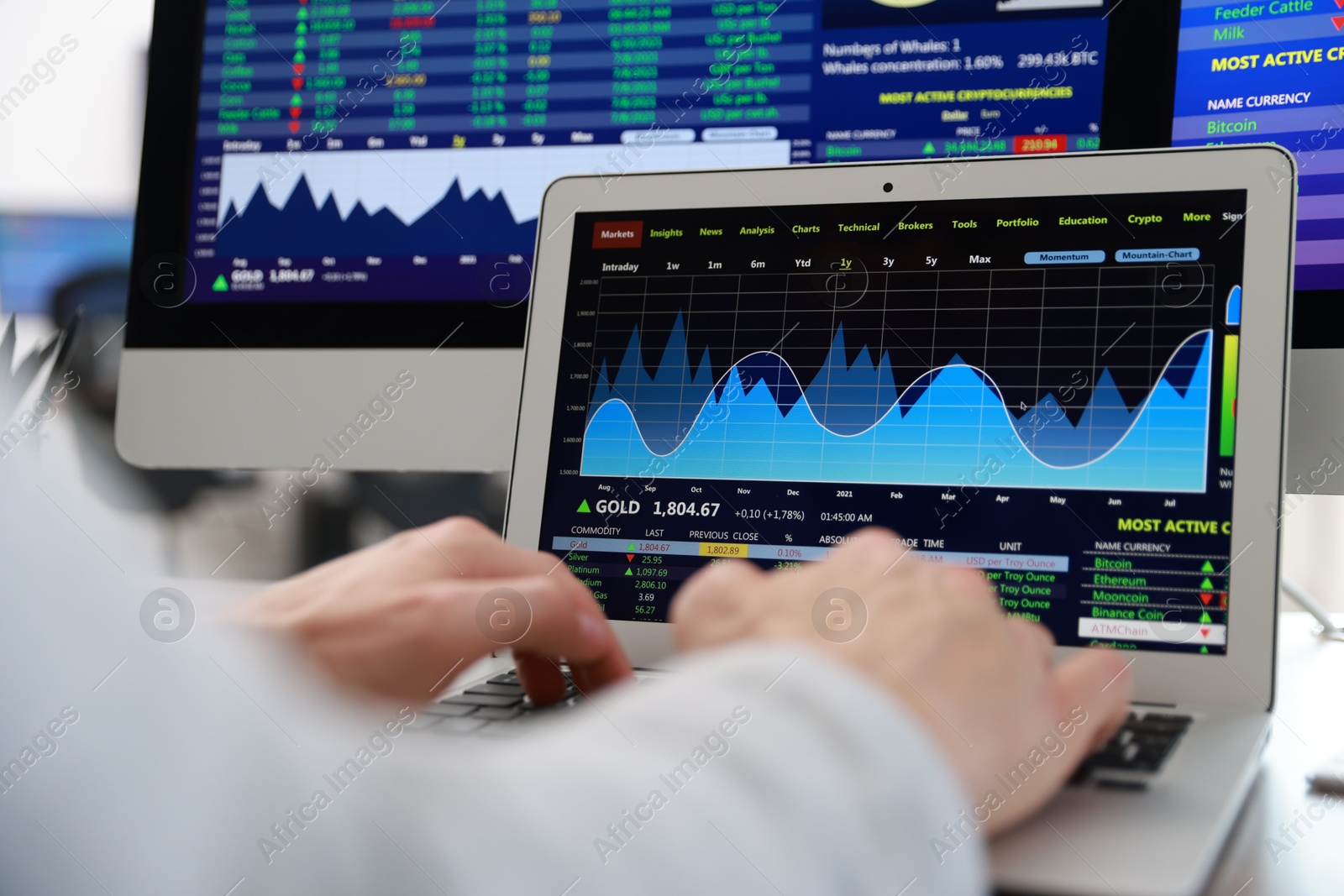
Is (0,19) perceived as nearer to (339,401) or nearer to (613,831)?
(339,401)

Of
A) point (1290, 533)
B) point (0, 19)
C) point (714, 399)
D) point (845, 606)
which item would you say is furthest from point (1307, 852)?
point (1290, 533)

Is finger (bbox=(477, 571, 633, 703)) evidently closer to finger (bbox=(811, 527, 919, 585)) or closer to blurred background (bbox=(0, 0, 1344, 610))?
finger (bbox=(811, 527, 919, 585))

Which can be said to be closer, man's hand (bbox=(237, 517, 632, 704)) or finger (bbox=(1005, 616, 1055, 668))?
finger (bbox=(1005, 616, 1055, 668))

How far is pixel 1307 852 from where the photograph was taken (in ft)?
1.32

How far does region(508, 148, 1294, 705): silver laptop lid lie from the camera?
0.62 m

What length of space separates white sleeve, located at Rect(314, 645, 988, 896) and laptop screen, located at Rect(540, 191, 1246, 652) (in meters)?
0.41

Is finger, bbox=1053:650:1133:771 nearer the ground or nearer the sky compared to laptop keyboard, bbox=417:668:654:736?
nearer the sky

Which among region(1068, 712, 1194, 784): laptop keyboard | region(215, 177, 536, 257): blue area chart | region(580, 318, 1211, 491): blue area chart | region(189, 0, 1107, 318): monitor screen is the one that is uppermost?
region(189, 0, 1107, 318): monitor screen

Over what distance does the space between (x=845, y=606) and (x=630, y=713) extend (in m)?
0.10

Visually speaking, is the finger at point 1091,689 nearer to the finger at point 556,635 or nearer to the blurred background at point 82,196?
the finger at point 556,635

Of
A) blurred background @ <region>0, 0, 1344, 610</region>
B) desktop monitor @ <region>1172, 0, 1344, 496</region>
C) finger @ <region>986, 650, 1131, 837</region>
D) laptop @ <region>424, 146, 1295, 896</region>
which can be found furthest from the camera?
blurred background @ <region>0, 0, 1344, 610</region>

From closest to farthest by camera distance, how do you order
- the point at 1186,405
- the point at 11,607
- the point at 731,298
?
1. the point at 11,607
2. the point at 1186,405
3. the point at 731,298

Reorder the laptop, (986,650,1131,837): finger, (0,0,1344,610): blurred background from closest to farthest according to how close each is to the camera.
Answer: (986,650,1131,837): finger < the laptop < (0,0,1344,610): blurred background

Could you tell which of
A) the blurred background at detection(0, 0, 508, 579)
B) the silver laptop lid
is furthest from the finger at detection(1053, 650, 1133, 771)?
the blurred background at detection(0, 0, 508, 579)
